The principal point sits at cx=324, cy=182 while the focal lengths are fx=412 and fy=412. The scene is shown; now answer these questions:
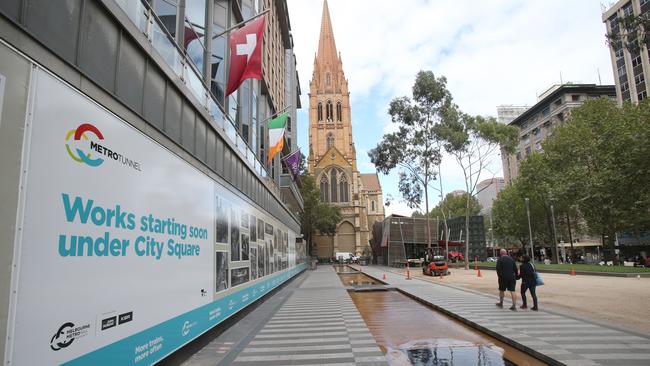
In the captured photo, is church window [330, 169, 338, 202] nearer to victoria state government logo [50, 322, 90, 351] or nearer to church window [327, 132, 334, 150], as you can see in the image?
church window [327, 132, 334, 150]

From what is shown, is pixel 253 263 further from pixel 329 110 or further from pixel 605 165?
pixel 329 110

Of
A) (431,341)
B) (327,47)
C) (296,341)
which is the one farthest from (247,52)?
(327,47)

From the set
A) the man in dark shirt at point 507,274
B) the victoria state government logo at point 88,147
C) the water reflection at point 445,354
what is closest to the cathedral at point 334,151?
the man in dark shirt at point 507,274

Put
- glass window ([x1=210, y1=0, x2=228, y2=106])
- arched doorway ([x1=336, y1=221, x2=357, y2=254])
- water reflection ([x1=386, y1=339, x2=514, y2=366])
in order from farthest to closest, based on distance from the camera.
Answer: arched doorway ([x1=336, y1=221, x2=357, y2=254])
glass window ([x1=210, y1=0, x2=228, y2=106])
water reflection ([x1=386, y1=339, x2=514, y2=366])

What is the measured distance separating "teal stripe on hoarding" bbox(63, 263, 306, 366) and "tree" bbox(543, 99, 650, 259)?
32.6m

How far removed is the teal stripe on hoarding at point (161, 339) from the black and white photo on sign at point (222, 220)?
146 cm

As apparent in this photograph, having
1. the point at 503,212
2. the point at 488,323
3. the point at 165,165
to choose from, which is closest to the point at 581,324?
the point at 488,323

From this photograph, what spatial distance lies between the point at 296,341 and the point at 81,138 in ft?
20.9

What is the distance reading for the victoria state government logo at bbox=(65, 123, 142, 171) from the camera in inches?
169

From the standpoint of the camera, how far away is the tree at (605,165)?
3344 cm

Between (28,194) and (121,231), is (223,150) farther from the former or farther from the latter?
(28,194)

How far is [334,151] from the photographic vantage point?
90.6 meters

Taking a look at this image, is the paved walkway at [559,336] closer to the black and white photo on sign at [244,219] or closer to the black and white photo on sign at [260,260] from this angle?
the black and white photo on sign at [260,260]

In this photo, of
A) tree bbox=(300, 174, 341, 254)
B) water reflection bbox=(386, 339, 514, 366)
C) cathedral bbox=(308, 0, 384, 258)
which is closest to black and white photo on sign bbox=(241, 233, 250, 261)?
water reflection bbox=(386, 339, 514, 366)
